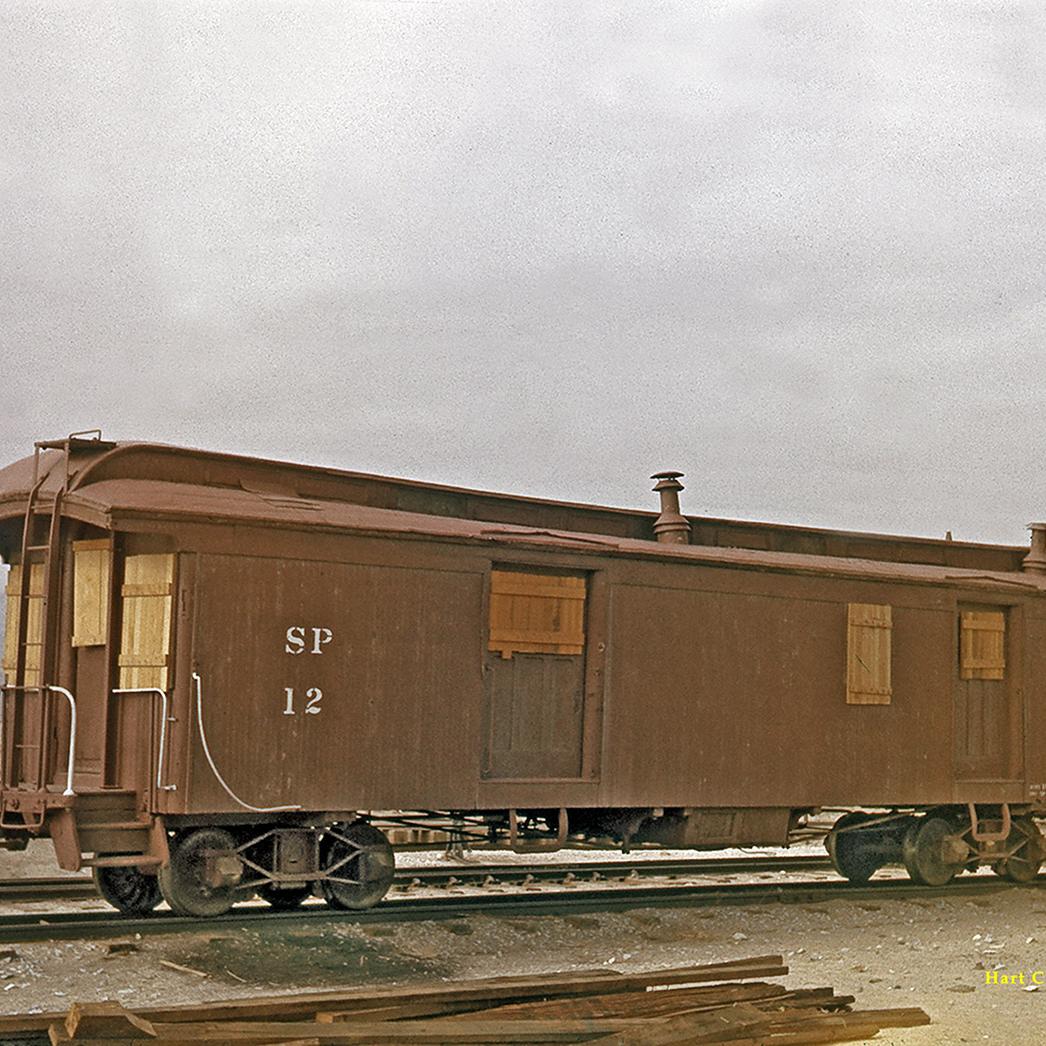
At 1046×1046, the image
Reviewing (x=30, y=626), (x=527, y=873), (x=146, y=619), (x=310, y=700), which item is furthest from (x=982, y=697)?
(x=30, y=626)

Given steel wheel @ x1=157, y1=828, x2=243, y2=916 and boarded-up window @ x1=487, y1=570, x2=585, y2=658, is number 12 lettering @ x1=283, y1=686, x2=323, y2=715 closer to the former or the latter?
steel wheel @ x1=157, y1=828, x2=243, y2=916

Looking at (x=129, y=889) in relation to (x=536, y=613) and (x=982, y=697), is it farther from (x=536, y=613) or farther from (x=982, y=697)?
(x=982, y=697)

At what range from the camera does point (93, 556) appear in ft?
33.8

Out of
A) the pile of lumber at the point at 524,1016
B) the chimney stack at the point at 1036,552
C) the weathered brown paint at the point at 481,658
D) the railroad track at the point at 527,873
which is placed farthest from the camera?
the chimney stack at the point at 1036,552

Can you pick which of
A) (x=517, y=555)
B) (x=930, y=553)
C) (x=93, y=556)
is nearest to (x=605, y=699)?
(x=517, y=555)

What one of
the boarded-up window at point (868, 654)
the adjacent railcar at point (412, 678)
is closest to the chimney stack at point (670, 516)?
the adjacent railcar at point (412, 678)

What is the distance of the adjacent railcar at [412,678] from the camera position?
9.90m

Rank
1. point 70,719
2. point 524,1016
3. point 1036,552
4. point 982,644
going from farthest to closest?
point 1036,552 < point 982,644 < point 70,719 < point 524,1016

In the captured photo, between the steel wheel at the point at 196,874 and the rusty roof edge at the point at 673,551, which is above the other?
the rusty roof edge at the point at 673,551

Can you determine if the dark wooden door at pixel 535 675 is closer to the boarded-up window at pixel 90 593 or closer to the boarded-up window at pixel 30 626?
the boarded-up window at pixel 90 593

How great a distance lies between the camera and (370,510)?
11.2 metres

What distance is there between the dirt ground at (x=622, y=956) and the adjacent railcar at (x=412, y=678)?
1.95 feet

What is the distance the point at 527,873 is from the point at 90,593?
5559 millimetres

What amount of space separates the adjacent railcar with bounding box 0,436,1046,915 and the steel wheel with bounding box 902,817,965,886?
26 millimetres
